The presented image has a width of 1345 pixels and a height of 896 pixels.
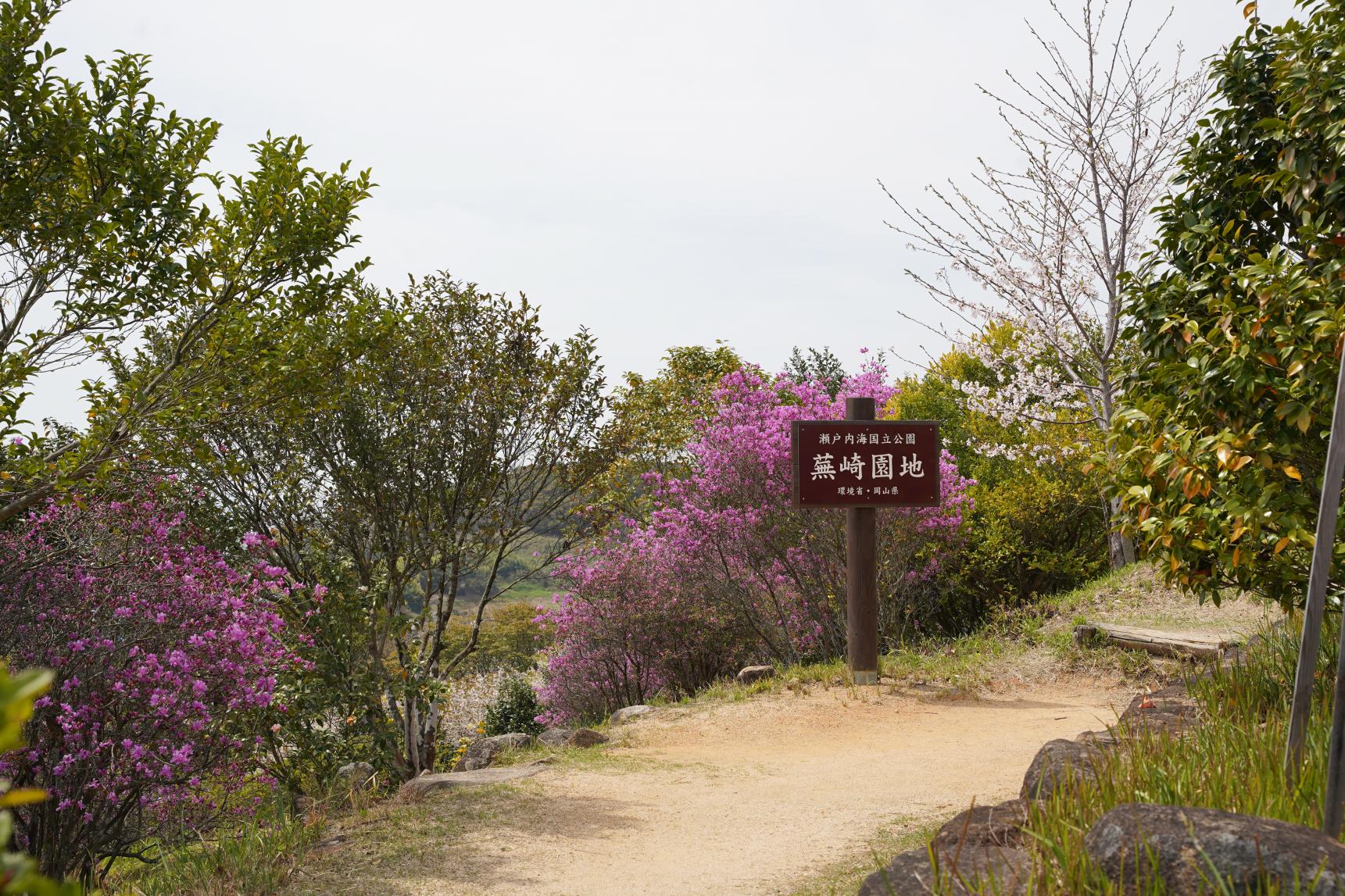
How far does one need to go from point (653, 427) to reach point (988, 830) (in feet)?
36.7

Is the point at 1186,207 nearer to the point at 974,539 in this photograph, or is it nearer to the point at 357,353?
the point at 357,353

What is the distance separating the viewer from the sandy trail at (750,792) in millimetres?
5105

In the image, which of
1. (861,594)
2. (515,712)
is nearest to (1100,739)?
(861,594)

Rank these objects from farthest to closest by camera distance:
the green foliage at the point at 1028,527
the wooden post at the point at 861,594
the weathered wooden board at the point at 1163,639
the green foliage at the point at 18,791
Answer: the green foliage at the point at 1028,527 < the wooden post at the point at 861,594 < the weathered wooden board at the point at 1163,639 < the green foliage at the point at 18,791

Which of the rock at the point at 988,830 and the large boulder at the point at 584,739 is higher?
the rock at the point at 988,830

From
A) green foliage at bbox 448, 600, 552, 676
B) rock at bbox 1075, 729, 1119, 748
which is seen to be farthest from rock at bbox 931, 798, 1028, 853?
green foliage at bbox 448, 600, 552, 676

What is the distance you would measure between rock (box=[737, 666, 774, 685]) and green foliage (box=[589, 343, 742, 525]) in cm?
236

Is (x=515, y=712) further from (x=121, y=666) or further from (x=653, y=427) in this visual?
(x=121, y=666)

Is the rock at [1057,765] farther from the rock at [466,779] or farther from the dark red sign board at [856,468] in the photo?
the dark red sign board at [856,468]

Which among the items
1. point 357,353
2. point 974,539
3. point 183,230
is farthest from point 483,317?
point 974,539

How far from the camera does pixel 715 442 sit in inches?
494

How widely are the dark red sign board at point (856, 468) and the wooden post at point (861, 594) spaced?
0.69 feet

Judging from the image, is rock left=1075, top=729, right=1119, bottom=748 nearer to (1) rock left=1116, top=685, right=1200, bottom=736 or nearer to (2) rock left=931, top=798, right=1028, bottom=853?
(1) rock left=1116, top=685, right=1200, bottom=736

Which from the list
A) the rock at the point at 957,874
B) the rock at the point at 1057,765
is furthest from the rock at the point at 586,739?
the rock at the point at 957,874
